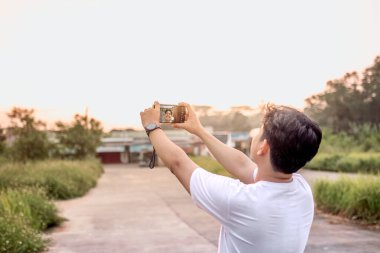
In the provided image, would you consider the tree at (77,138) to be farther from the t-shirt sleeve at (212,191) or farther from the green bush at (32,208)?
the t-shirt sleeve at (212,191)

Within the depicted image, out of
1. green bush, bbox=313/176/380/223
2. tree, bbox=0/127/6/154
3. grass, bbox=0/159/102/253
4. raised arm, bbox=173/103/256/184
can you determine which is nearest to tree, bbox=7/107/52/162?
tree, bbox=0/127/6/154

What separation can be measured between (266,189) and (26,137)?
98.5 feet

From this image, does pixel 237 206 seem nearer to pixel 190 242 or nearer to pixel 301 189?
pixel 301 189

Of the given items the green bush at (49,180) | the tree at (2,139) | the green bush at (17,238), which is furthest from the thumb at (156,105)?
the tree at (2,139)

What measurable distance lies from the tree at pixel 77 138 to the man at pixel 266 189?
37792 mm

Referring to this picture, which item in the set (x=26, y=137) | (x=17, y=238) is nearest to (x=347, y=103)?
(x=26, y=137)

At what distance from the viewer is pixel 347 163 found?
3158cm

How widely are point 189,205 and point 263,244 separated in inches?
508

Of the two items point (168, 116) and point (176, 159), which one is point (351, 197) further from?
point (176, 159)

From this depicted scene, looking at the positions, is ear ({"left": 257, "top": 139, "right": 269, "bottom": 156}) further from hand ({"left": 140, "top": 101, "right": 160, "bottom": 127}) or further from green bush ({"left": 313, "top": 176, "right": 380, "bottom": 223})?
green bush ({"left": 313, "top": 176, "right": 380, "bottom": 223})

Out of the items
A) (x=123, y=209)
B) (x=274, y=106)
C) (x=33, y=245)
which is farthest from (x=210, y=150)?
(x=123, y=209)

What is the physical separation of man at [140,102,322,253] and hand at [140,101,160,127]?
0.08 m

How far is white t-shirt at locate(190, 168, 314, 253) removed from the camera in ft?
5.66

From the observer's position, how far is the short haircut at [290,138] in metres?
1.76
